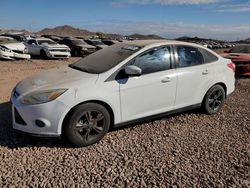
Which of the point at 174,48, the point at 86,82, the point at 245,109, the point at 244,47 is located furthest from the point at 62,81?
the point at 244,47

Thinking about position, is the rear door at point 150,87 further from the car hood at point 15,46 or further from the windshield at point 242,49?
the car hood at point 15,46

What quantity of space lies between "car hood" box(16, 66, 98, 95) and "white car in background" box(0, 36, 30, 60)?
37.3ft

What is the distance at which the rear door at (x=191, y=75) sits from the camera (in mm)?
5270

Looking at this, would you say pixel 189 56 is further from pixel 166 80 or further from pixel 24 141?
pixel 24 141

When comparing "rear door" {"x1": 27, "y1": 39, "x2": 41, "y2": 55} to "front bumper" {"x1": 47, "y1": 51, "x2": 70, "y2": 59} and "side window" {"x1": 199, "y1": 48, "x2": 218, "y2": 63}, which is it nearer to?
"front bumper" {"x1": 47, "y1": 51, "x2": 70, "y2": 59}

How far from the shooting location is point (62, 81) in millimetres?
4430

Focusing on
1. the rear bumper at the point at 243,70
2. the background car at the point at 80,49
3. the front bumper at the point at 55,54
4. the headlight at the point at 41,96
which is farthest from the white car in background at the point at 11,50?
the headlight at the point at 41,96

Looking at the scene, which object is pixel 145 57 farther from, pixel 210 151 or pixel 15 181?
pixel 15 181

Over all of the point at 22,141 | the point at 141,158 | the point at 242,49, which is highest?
the point at 242,49

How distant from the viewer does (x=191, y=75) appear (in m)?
5.38

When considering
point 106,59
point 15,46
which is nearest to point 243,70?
point 106,59

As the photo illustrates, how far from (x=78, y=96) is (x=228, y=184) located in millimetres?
2252

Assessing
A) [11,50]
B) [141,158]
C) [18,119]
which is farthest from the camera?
[11,50]

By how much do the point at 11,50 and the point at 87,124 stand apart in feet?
42.5
